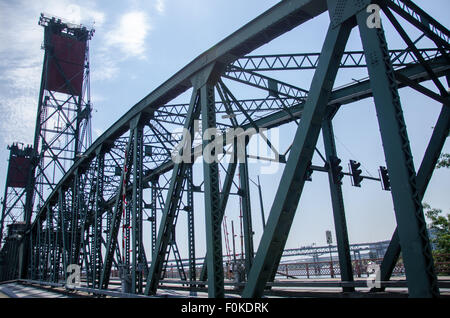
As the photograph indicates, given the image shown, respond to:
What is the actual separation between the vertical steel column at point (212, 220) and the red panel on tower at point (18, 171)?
46.1 m

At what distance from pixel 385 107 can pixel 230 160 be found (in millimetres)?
10820

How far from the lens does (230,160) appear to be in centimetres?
1675

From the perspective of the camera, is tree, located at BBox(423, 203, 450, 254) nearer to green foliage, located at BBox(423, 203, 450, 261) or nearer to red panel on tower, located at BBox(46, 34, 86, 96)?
green foliage, located at BBox(423, 203, 450, 261)

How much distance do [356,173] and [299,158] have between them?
8.71 meters

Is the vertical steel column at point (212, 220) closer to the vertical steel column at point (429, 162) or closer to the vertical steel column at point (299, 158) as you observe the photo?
the vertical steel column at point (299, 158)

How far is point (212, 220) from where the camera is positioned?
9.20 m

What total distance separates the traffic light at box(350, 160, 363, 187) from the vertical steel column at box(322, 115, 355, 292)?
0.94 meters

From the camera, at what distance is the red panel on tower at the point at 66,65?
37125 mm

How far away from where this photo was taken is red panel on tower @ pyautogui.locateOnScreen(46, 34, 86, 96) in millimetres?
37125
